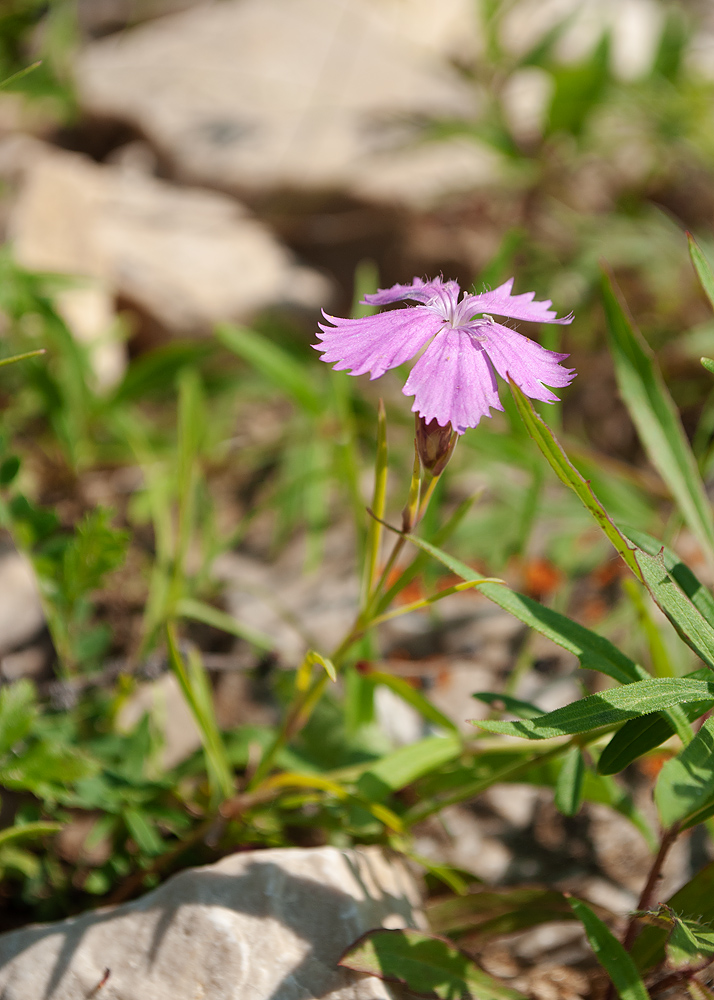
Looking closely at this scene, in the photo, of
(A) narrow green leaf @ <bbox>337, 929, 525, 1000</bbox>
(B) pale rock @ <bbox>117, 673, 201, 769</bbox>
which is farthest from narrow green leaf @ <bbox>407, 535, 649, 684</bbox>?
(B) pale rock @ <bbox>117, 673, 201, 769</bbox>

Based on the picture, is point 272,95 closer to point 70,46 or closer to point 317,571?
point 70,46

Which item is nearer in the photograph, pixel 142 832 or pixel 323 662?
pixel 323 662

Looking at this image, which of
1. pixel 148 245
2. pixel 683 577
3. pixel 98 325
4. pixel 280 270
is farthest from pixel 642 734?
pixel 148 245

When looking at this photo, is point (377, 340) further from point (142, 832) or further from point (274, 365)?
point (274, 365)

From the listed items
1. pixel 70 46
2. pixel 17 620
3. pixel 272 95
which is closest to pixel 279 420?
pixel 17 620

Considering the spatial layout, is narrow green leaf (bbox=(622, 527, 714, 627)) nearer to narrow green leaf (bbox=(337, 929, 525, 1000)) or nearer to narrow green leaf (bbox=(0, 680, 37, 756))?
narrow green leaf (bbox=(337, 929, 525, 1000))

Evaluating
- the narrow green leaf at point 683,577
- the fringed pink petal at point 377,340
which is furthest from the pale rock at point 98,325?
the narrow green leaf at point 683,577
